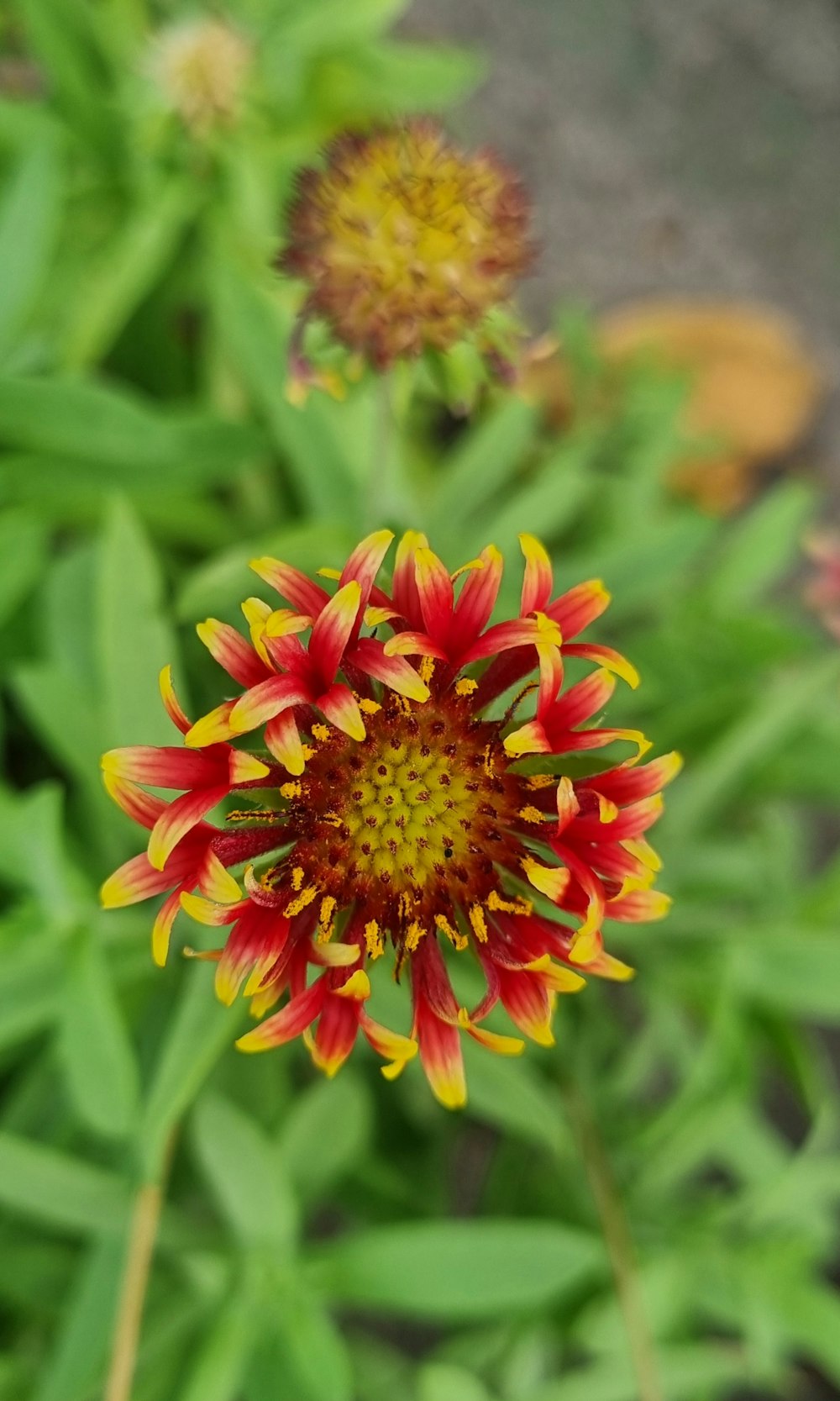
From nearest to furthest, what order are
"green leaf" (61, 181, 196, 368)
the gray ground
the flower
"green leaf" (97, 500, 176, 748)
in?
the flower
"green leaf" (97, 500, 176, 748)
"green leaf" (61, 181, 196, 368)
the gray ground

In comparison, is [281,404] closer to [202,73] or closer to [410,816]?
[202,73]

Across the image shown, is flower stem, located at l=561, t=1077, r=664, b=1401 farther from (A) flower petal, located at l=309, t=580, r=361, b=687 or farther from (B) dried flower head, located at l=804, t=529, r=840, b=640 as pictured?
(A) flower petal, located at l=309, t=580, r=361, b=687

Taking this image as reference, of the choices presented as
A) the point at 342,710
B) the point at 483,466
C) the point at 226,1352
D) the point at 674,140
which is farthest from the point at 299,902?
the point at 674,140

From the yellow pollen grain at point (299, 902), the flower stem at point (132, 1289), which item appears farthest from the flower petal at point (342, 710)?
the flower stem at point (132, 1289)

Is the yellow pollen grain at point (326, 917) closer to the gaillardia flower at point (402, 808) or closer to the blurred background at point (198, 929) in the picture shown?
the gaillardia flower at point (402, 808)

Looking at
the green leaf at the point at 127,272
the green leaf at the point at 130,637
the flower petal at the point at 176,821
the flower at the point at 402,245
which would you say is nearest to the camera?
the flower petal at the point at 176,821

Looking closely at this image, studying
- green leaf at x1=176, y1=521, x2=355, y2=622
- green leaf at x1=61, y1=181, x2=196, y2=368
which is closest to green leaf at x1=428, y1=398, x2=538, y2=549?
green leaf at x1=176, y1=521, x2=355, y2=622

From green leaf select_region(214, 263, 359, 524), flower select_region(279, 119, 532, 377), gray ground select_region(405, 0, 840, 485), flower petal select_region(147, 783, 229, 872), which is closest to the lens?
flower petal select_region(147, 783, 229, 872)
